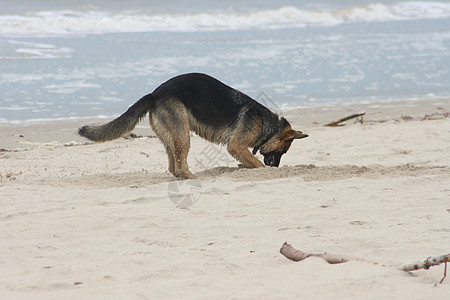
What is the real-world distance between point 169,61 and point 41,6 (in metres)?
17.1

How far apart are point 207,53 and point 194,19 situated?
10.8m

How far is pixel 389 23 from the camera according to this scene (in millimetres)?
31031

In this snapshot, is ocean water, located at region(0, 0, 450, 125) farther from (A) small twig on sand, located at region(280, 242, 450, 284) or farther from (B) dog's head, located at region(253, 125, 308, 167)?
(A) small twig on sand, located at region(280, 242, 450, 284)

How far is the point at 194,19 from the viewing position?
2889 cm

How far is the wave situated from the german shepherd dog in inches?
Answer: 731

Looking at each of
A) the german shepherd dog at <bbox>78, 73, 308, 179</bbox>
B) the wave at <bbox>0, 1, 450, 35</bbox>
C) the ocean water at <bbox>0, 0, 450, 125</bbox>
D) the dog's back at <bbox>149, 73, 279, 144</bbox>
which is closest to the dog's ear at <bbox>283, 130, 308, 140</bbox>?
the german shepherd dog at <bbox>78, 73, 308, 179</bbox>

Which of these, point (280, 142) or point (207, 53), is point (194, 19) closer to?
point (207, 53)

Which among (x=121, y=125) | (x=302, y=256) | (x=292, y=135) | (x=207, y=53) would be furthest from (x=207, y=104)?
(x=207, y=53)

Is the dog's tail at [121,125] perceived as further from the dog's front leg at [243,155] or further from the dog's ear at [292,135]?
the dog's ear at [292,135]

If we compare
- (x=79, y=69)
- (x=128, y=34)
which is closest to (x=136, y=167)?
(x=79, y=69)

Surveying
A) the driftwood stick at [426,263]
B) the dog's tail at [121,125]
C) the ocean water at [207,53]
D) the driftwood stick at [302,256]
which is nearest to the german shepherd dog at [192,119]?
the dog's tail at [121,125]

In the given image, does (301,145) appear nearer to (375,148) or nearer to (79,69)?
(375,148)

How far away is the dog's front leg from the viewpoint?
7055 mm

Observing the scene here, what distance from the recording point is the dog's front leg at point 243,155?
7055mm
